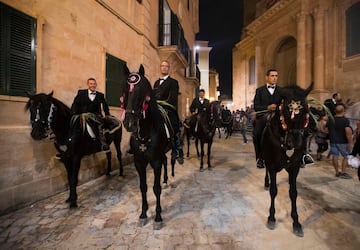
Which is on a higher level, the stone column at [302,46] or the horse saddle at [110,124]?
the stone column at [302,46]

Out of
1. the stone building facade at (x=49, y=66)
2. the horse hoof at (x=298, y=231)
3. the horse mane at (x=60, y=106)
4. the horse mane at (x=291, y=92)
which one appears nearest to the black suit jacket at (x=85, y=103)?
the stone building facade at (x=49, y=66)

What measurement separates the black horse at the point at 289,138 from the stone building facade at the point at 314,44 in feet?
54.5

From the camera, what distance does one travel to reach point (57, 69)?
16.0ft

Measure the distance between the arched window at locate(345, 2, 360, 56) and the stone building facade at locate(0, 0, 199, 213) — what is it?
16.6 m

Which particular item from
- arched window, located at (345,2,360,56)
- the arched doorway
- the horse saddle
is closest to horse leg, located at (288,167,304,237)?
the horse saddle

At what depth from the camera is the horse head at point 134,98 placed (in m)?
2.67

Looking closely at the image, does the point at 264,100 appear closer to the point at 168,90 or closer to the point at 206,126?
the point at 168,90

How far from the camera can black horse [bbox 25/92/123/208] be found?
3.66 m

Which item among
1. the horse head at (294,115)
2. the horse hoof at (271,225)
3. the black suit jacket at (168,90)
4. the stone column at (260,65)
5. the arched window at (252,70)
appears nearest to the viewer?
the horse head at (294,115)

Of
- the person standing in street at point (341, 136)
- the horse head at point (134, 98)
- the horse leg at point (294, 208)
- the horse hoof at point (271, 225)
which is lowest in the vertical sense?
the horse hoof at point (271, 225)

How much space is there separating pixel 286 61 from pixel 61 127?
84.3ft

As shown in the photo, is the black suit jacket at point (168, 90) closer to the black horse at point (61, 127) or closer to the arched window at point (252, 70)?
the black horse at point (61, 127)

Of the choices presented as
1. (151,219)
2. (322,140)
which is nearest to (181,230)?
(151,219)

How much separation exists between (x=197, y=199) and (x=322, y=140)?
5.70 metres
